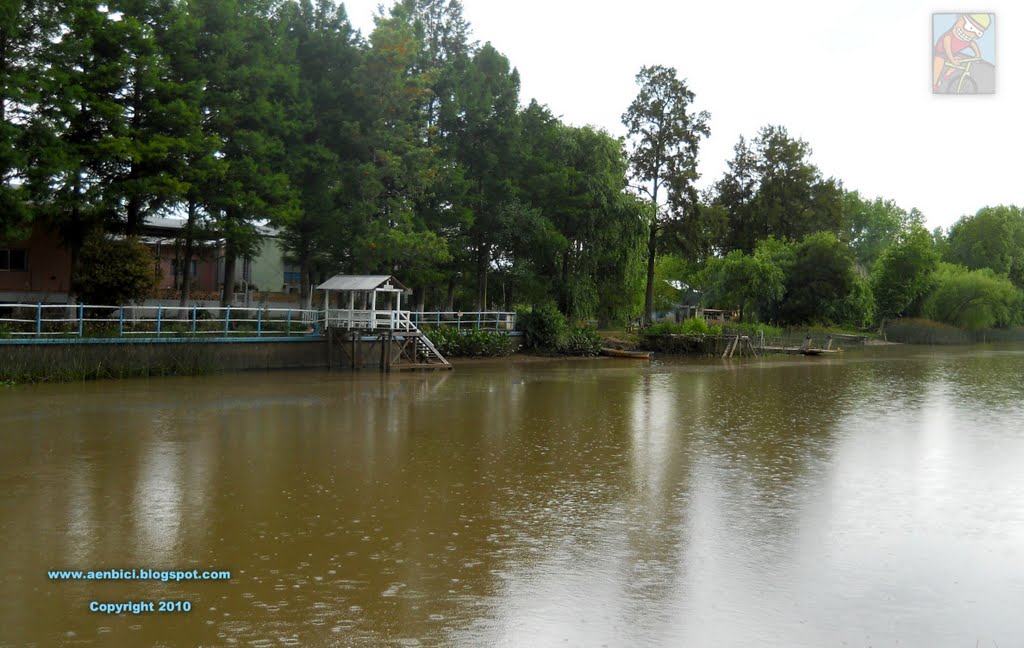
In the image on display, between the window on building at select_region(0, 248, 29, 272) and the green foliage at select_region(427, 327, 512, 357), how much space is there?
16121 mm

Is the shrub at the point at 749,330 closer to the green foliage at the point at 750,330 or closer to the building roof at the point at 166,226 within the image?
the green foliage at the point at 750,330

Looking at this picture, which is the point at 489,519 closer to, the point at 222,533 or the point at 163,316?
the point at 222,533

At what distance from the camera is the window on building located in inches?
1320

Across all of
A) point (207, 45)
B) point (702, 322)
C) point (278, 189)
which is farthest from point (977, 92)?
point (702, 322)

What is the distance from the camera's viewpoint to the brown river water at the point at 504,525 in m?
7.14

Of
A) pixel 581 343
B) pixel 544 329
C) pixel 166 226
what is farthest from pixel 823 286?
pixel 166 226

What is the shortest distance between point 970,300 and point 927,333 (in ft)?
17.3

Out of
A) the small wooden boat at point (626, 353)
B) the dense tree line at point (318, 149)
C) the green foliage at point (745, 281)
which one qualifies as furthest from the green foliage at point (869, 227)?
the small wooden boat at point (626, 353)

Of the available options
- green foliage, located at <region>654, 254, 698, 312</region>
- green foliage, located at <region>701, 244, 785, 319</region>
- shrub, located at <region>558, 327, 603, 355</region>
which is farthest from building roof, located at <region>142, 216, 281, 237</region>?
green foliage, located at <region>654, 254, 698, 312</region>

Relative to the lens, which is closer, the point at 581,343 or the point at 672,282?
the point at 581,343

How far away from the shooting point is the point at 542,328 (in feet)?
138

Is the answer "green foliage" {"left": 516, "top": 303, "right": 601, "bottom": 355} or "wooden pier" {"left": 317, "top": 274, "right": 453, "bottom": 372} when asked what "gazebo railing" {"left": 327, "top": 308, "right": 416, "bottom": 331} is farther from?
"green foliage" {"left": 516, "top": 303, "right": 601, "bottom": 355}

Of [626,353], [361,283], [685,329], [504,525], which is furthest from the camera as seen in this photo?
[685,329]

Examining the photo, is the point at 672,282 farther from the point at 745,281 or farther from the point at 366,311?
the point at 366,311
